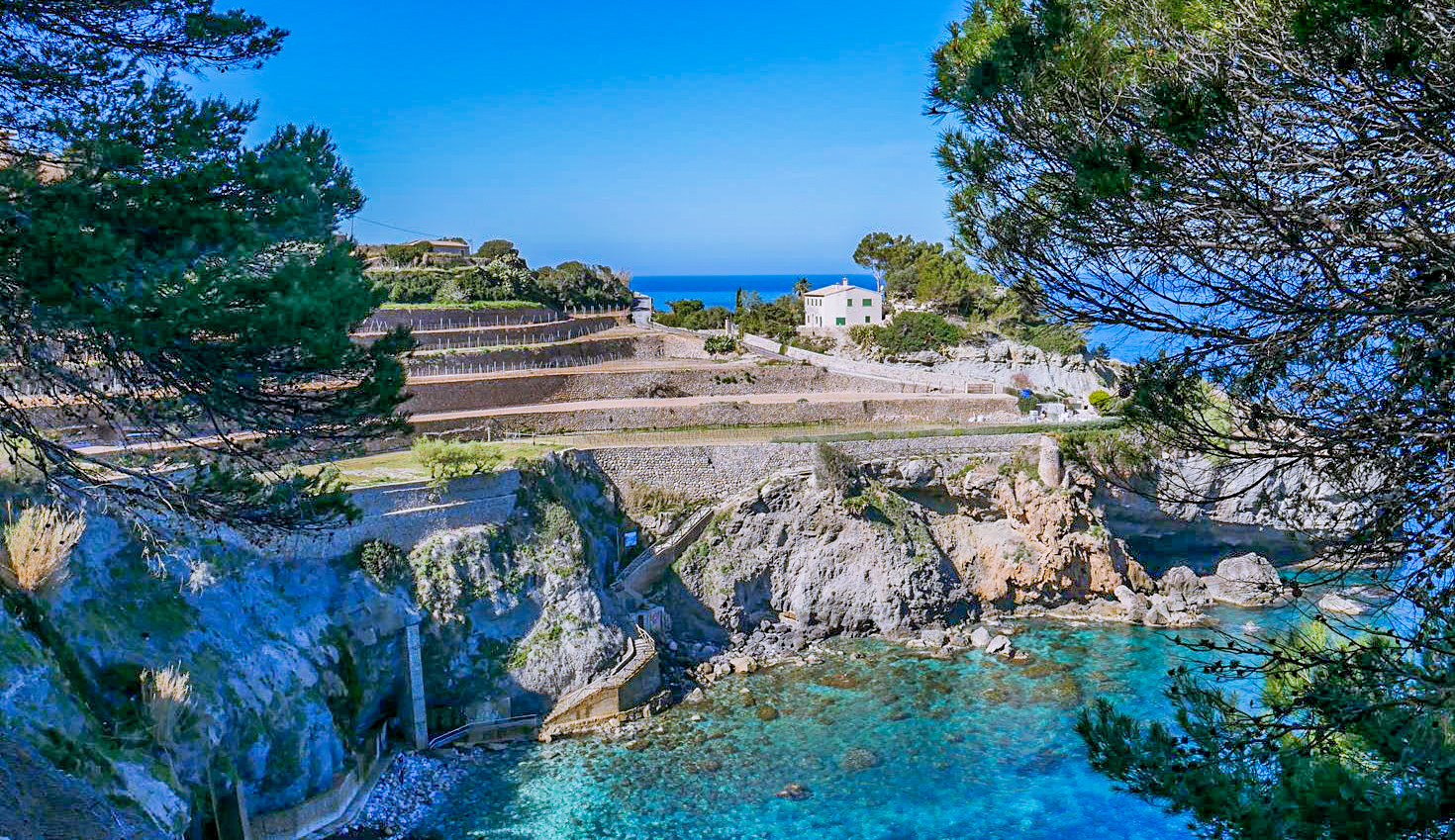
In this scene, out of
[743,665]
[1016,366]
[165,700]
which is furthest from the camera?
[1016,366]

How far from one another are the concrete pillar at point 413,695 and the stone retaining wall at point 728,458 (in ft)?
25.8

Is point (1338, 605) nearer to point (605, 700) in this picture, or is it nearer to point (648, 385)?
point (605, 700)

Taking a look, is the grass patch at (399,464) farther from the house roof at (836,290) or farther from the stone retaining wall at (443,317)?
the house roof at (836,290)

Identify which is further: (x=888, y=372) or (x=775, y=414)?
(x=888, y=372)

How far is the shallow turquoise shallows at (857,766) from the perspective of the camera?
56.6 ft

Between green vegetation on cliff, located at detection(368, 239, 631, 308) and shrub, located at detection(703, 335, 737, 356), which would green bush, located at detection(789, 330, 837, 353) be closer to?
shrub, located at detection(703, 335, 737, 356)

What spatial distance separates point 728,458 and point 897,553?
5350 mm

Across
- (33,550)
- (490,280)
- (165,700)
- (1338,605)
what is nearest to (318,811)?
(165,700)

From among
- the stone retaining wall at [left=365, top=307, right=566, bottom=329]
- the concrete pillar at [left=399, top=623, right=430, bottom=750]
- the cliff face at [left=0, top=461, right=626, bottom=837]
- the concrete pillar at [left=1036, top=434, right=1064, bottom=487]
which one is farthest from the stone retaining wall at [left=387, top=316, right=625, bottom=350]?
the concrete pillar at [left=1036, top=434, right=1064, bottom=487]

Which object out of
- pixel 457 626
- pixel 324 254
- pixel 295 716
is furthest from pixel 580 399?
pixel 324 254

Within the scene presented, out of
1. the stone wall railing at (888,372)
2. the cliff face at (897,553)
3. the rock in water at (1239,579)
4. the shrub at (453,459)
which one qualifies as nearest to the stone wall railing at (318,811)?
the shrub at (453,459)

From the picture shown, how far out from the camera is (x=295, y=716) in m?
16.8

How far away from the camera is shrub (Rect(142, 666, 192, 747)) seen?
45.0 ft

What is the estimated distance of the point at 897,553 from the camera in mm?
27062
